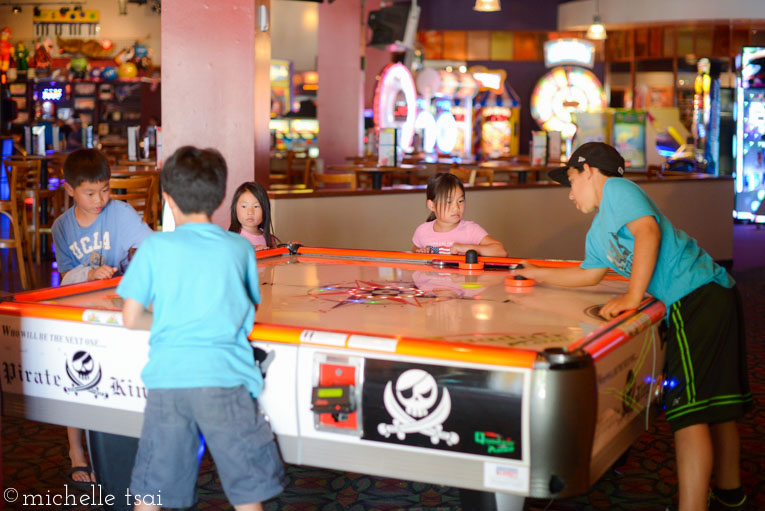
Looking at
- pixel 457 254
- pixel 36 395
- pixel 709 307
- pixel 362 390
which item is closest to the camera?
pixel 362 390

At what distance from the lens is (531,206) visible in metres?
7.88

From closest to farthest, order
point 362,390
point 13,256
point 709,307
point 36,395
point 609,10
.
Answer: point 362,390, point 36,395, point 709,307, point 13,256, point 609,10

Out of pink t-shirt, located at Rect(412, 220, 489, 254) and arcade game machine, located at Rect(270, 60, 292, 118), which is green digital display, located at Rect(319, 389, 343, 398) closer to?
pink t-shirt, located at Rect(412, 220, 489, 254)

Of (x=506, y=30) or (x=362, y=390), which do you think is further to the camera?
(x=506, y=30)

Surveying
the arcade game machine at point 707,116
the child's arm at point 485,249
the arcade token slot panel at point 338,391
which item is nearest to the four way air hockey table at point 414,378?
the arcade token slot panel at point 338,391

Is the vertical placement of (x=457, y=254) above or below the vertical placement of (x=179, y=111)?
below

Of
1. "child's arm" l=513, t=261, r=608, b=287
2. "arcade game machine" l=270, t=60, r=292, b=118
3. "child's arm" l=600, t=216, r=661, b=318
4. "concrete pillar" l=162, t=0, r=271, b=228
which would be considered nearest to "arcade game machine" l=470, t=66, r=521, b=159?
"arcade game machine" l=270, t=60, r=292, b=118

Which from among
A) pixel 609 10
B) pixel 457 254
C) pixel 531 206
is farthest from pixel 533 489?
pixel 609 10

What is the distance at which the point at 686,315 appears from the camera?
113 inches

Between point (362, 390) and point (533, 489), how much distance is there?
45 cm

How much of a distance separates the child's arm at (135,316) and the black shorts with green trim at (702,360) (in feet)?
5.18

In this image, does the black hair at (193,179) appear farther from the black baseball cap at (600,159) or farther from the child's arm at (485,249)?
the child's arm at (485,249)

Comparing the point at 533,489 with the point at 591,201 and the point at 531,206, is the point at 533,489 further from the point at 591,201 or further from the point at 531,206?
the point at 531,206

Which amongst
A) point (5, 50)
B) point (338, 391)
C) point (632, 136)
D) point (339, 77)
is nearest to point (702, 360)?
point (338, 391)
